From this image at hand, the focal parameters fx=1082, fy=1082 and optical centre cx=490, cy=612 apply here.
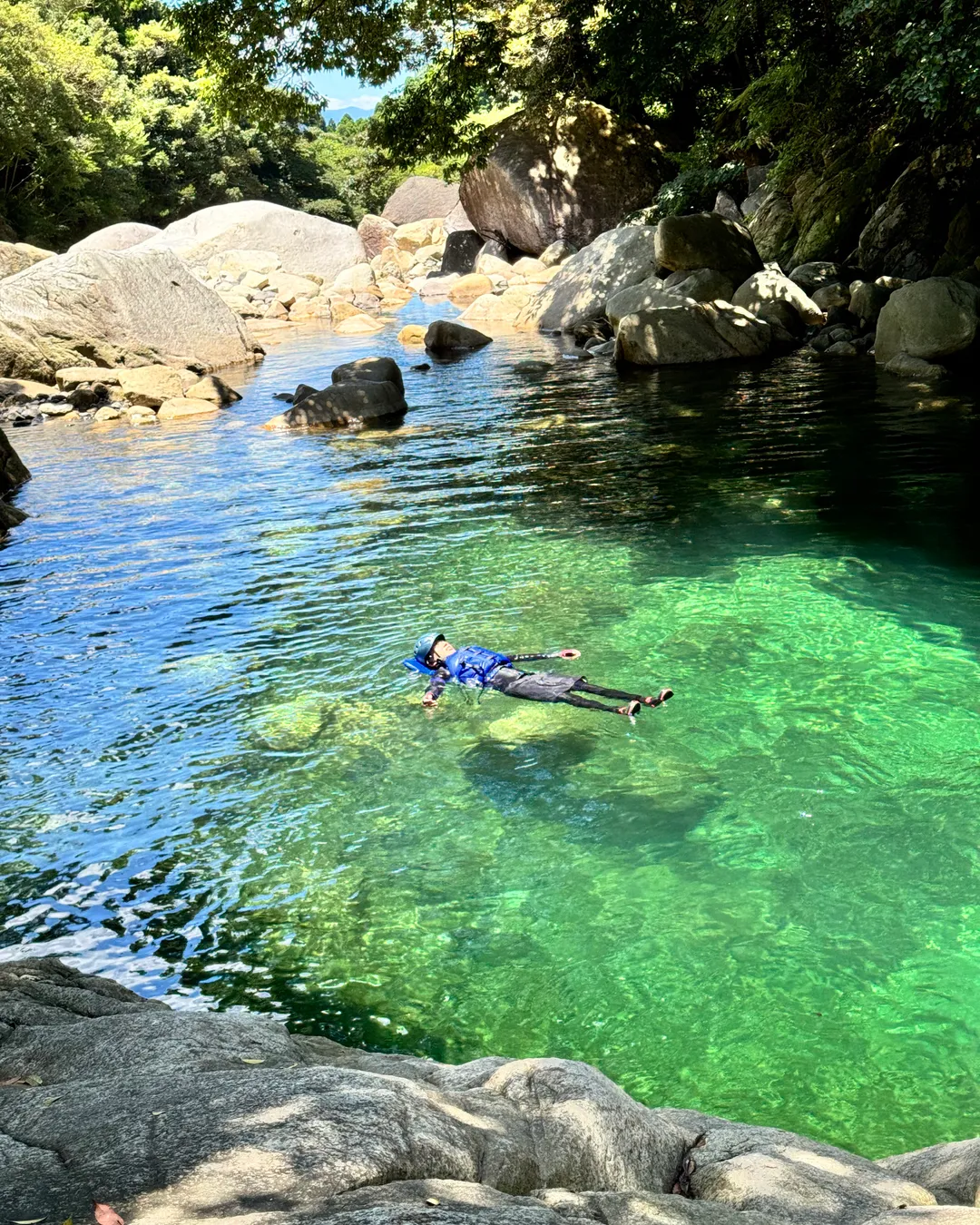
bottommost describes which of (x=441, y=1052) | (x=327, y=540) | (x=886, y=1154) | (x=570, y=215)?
(x=886, y=1154)

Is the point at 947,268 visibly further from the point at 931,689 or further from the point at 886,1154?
the point at 886,1154

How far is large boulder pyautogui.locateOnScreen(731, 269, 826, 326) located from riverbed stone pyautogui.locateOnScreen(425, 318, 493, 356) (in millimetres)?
7672

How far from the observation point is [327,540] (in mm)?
12195

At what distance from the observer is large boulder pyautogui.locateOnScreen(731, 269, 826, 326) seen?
2172 cm

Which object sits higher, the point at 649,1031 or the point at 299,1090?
the point at 299,1090

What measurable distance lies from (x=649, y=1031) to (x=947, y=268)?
18.6 m

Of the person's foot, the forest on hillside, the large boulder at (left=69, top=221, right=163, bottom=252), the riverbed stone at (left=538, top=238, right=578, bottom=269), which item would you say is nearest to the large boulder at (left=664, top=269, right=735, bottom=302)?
the forest on hillside

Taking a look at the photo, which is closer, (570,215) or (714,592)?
(714,592)

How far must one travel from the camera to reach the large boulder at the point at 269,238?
136 ft

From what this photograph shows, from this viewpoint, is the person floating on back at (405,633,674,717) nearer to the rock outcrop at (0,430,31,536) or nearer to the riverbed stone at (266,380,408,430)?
the rock outcrop at (0,430,31,536)

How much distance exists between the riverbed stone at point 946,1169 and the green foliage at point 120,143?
34.7m

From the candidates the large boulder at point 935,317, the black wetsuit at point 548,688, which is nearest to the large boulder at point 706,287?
the large boulder at point 935,317

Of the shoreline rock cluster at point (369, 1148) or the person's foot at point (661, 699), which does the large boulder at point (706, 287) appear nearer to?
the person's foot at point (661, 699)

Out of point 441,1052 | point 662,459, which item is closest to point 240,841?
point 441,1052
